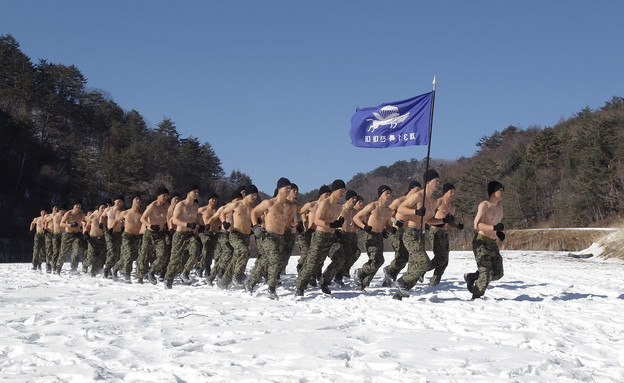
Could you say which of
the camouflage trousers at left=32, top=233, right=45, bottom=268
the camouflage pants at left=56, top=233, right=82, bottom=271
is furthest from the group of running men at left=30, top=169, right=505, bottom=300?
the camouflage trousers at left=32, top=233, right=45, bottom=268

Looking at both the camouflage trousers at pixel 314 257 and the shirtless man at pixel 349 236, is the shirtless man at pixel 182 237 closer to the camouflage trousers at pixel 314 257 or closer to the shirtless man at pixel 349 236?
the camouflage trousers at pixel 314 257

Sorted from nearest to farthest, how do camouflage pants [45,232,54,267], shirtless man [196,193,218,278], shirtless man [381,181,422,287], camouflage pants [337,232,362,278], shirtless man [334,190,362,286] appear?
shirtless man [381,181,422,287] → camouflage pants [337,232,362,278] → shirtless man [334,190,362,286] → shirtless man [196,193,218,278] → camouflage pants [45,232,54,267]

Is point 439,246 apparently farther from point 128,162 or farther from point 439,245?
point 128,162

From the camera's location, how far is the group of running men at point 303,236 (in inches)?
370

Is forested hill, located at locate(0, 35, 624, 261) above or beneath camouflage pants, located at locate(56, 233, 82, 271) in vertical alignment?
above

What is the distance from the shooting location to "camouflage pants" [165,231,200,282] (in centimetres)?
1171

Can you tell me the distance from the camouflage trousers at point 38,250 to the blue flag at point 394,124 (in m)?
13.2

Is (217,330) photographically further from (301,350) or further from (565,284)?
(565,284)

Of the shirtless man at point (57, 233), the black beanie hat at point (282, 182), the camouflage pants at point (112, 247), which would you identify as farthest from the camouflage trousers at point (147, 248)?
the shirtless man at point (57, 233)

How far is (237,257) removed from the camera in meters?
11.1

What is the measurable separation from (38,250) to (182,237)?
10.3 metres

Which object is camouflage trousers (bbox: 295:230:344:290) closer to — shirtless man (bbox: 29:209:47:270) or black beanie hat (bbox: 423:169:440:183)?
black beanie hat (bbox: 423:169:440:183)

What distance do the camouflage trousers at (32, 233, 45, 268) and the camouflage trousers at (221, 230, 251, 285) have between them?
37.5ft

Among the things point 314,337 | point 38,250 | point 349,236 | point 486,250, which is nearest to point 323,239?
point 349,236
